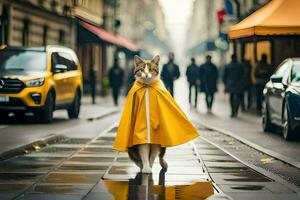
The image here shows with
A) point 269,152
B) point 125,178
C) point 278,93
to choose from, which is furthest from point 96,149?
point 278,93

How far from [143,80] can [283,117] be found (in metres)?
6.56

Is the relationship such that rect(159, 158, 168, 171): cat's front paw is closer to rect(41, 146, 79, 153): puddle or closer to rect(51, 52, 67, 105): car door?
rect(41, 146, 79, 153): puddle

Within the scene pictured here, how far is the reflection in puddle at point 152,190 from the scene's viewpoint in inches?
306

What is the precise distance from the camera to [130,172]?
9.80m

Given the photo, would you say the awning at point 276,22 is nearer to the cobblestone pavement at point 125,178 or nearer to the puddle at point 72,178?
the cobblestone pavement at point 125,178

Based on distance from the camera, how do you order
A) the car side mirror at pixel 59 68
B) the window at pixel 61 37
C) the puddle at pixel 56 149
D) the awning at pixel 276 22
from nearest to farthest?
the puddle at pixel 56 149, the car side mirror at pixel 59 68, the awning at pixel 276 22, the window at pixel 61 37

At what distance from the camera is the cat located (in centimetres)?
938

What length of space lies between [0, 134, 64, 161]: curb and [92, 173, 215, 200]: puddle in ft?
9.87

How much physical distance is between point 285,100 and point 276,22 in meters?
6.64

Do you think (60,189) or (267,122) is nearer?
(60,189)

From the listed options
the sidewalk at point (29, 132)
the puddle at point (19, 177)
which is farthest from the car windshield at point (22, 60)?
the puddle at point (19, 177)

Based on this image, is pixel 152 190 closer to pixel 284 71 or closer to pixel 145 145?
pixel 145 145

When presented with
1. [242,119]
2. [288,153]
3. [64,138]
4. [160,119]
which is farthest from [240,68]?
[160,119]

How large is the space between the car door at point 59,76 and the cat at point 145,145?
35.0 feet
